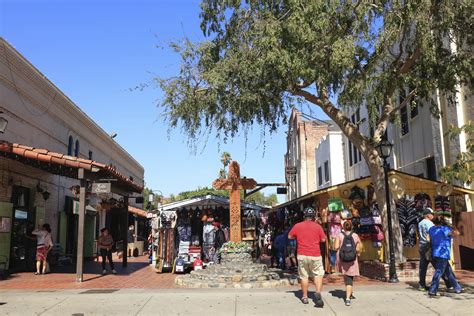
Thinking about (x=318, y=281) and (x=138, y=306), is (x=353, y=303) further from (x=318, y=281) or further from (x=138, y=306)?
(x=138, y=306)

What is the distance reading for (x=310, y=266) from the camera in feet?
28.0

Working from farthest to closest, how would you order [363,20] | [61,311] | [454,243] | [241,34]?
[454,243], [241,34], [363,20], [61,311]

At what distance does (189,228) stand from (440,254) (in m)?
9.13

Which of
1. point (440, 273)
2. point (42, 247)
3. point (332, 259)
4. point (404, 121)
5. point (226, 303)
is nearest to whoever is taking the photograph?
point (226, 303)

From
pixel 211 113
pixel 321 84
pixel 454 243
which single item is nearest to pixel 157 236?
pixel 211 113

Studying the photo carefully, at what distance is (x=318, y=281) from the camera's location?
8492 millimetres

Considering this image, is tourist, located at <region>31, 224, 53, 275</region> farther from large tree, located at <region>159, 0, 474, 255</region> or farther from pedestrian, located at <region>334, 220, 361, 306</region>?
pedestrian, located at <region>334, 220, 361, 306</region>

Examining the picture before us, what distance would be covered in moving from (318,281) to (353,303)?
77 cm

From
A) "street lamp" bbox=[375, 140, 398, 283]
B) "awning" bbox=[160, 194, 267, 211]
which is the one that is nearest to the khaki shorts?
"street lamp" bbox=[375, 140, 398, 283]

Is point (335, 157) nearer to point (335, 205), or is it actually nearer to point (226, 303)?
point (335, 205)

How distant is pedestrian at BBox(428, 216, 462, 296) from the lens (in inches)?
357

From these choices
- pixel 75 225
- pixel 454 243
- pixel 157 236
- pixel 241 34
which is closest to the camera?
pixel 241 34

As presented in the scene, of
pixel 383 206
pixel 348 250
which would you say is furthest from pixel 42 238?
pixel 383 206

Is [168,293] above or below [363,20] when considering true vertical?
below
